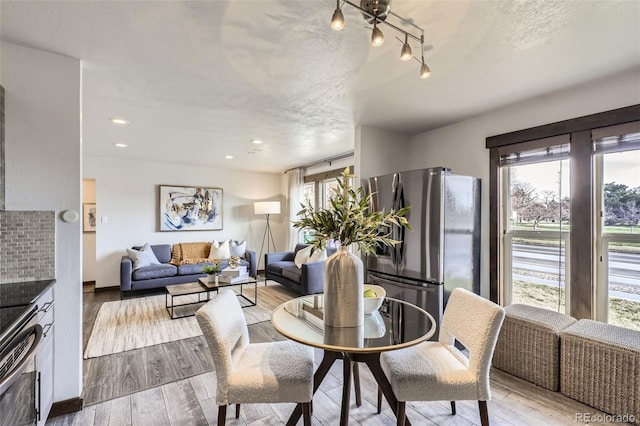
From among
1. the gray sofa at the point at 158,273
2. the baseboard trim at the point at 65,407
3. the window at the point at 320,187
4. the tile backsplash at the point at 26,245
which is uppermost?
the window at the point at 320,187

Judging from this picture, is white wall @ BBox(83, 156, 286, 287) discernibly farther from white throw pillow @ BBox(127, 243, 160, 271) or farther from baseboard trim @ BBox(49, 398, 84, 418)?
baseboard trim @ BBox(49, 398, 84, 418)

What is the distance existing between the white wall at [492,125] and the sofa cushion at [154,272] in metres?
4.17

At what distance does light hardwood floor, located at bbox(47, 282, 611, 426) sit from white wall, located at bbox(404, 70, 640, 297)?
114 centimetres

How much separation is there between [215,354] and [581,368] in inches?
96.9

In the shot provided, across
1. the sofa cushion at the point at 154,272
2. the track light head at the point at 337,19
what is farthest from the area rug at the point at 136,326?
the track light head at the point at 337,19

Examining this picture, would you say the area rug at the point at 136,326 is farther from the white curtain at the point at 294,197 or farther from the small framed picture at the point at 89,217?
the white curtain at the point at 294,197

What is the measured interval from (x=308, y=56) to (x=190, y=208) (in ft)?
16.3

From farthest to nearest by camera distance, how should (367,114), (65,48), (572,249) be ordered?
(367,114) → (572,249) → (65,48)

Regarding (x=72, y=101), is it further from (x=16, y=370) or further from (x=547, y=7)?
(x=547, y=7)

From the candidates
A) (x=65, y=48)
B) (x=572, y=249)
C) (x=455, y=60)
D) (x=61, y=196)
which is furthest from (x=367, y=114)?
(x=61, y=196)

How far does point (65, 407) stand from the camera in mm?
1912

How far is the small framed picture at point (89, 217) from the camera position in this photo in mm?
5539

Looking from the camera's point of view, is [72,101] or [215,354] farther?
[72,101]

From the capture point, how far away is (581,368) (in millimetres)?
2043
